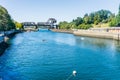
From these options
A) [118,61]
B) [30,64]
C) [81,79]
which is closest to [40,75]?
[81,79]

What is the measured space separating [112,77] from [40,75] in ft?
33.8

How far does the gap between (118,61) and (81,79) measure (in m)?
18.6

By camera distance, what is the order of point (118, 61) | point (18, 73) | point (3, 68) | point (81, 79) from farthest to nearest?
point (118, 61) < point (3, 68) < point (18, 73) < point (81, 79)

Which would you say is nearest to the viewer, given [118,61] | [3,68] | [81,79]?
[81,79]

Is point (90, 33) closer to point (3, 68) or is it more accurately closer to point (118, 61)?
point (118, 61)

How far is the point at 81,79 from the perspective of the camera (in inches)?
1543

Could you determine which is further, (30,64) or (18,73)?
(30,64)

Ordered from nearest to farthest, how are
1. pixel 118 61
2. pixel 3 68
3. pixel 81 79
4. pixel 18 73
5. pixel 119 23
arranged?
pixel 81 79 < pixel 18 73 < pixel 3 68 < pixel 118 61 < pixel 119 23

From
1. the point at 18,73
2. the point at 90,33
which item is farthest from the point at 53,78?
the point at 90,33

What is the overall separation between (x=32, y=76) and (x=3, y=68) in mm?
7830

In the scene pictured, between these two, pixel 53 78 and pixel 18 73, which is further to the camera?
pixel 18 73

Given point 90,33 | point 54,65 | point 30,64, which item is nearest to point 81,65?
point 54,65

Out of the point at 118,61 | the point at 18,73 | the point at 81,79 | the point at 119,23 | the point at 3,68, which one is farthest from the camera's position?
the point at 119,23

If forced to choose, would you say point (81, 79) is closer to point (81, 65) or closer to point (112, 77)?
point (112, 77)
